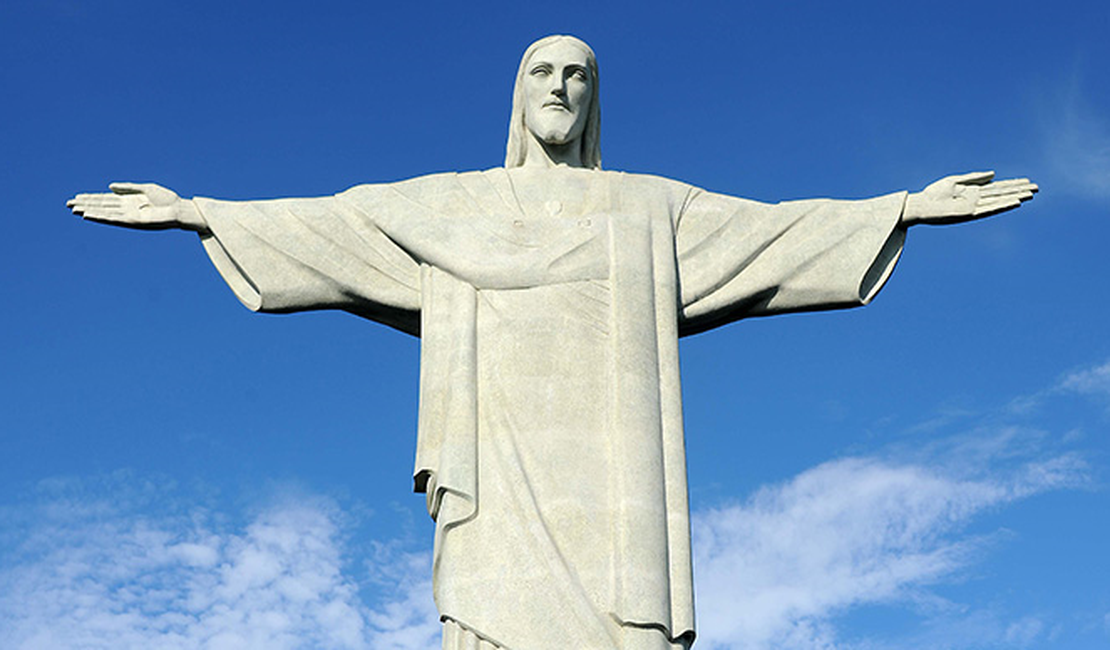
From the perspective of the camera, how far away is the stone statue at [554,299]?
11586mm

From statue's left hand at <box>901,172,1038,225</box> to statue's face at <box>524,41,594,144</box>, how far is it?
2.85 metres

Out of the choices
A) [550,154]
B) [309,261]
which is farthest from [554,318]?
[309,261]

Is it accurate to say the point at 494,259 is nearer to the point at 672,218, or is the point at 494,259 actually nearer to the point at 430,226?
the point at 430,226

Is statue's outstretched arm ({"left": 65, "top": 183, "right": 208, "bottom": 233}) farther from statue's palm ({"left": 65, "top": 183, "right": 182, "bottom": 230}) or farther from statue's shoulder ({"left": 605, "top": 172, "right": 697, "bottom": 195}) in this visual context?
statue's shoulder ({"left": 605, "top": 172, "right": 697, "bottom": 195})

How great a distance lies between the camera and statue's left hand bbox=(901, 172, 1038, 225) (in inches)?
517

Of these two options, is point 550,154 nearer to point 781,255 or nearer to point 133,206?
point 781,255

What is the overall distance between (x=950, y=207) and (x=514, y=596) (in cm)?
481

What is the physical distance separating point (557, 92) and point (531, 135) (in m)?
0.45

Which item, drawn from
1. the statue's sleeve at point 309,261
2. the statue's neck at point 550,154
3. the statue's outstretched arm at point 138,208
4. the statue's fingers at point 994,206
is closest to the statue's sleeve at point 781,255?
the statue's fingers at point 994,206

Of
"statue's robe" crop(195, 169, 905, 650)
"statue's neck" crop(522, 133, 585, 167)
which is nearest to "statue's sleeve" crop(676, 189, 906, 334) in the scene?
"statue's robe" crop(195, 169, 905, 650)

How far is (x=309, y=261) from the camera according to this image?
13.0 m

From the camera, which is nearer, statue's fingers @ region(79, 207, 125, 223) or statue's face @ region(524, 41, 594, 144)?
statue's fingers @ region(79, 207, 125, 223)

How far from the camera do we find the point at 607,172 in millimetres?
13617

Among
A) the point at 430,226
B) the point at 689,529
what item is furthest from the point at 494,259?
the point at 689,529
